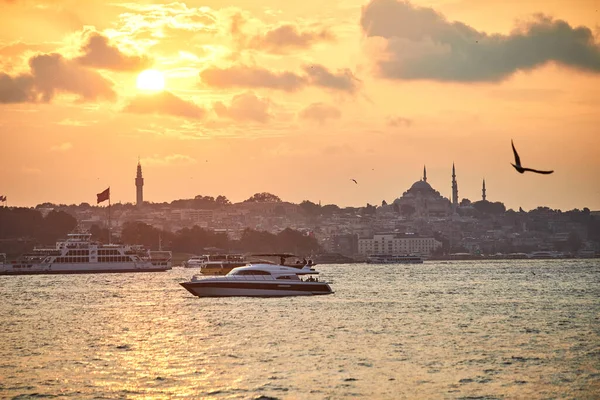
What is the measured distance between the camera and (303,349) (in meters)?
39.9

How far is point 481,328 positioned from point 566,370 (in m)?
14.1

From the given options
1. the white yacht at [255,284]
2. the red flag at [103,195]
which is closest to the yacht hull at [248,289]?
the white yacht at [255,284]

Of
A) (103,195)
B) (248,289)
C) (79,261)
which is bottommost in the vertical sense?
(248,289)

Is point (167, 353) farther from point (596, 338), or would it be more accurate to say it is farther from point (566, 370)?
point (596, 338)

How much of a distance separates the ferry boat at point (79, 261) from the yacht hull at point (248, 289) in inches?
3170

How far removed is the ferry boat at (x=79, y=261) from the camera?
145 meters

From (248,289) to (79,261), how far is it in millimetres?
84977

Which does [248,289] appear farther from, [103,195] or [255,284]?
[103,195]

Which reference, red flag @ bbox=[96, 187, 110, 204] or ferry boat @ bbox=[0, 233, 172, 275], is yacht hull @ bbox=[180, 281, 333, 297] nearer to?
red flag @ bbox=[96, 187, 110, 204]

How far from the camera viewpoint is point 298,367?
35125 mm

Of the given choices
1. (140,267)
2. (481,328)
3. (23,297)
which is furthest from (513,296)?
(140,267)

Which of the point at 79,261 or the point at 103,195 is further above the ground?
the point at 103,195

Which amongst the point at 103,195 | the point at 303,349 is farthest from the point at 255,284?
the point at 103,195

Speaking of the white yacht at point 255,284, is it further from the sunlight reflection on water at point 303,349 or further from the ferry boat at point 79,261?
the ferry boat at point 79,261
